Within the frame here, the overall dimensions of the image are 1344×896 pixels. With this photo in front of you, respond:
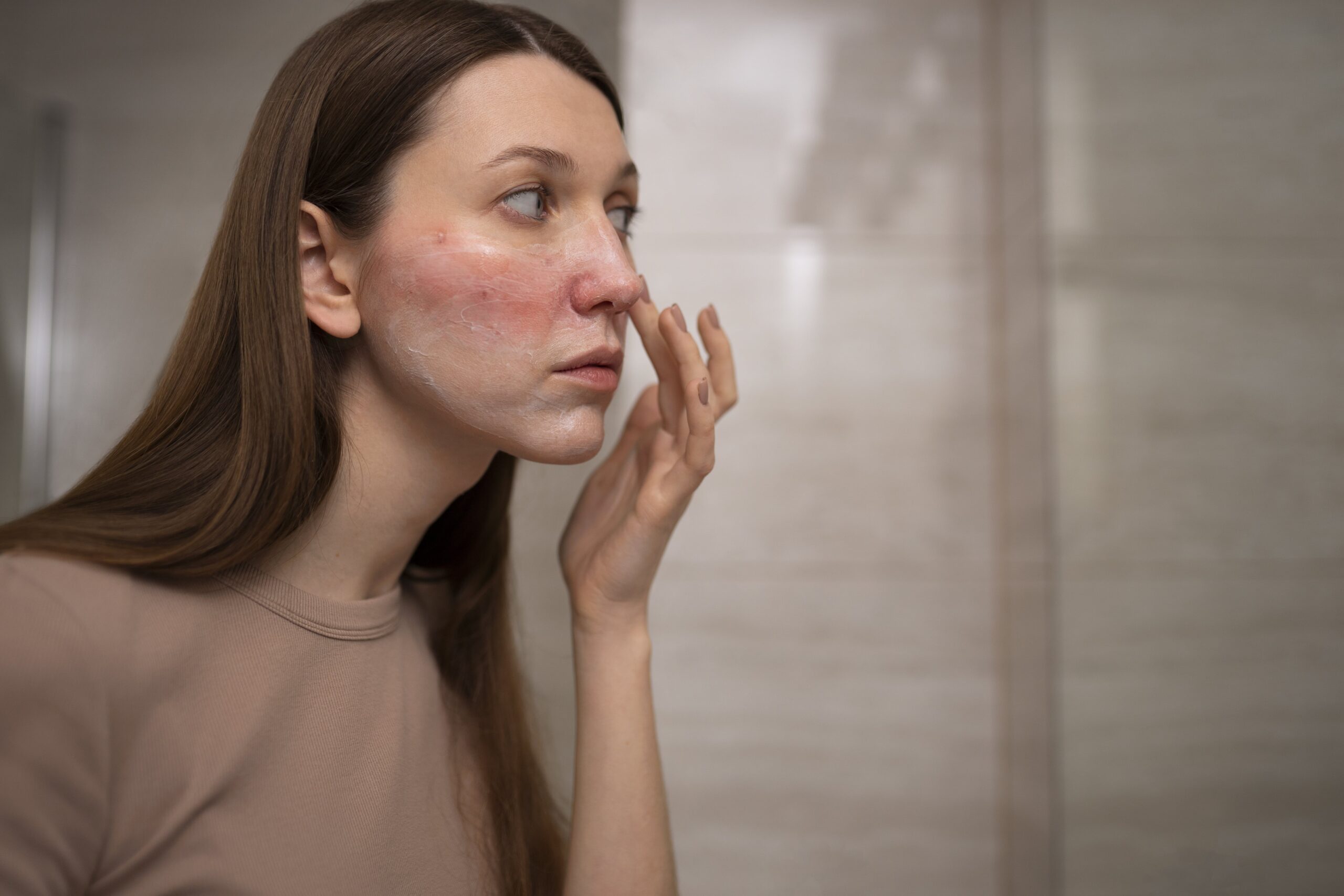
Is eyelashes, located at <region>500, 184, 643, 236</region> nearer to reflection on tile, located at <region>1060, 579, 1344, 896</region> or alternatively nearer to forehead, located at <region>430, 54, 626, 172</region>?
forehead, located at <region>430, 54, 626, 172</region>

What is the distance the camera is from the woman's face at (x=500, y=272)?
57 cm

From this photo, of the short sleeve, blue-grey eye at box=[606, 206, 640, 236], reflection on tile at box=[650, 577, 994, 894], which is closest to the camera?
the short sleeve

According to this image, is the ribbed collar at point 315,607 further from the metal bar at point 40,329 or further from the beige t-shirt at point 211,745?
the metal bar at point 40,329

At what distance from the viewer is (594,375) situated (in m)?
0.60

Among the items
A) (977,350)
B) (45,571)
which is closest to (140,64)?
(45,571)

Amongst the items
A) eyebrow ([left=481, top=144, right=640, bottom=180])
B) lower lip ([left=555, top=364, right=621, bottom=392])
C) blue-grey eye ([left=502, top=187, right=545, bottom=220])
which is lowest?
lower lip ([left=555, top=364, right=621, bottom=392])

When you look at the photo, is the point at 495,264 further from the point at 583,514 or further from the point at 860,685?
the point at 860,685

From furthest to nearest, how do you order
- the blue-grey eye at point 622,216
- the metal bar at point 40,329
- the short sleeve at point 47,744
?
the metal bar at point 40,329 < the blue-grey eye at point 622,216 < the short sleeve at point 47,744

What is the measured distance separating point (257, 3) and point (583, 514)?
2.73 feet

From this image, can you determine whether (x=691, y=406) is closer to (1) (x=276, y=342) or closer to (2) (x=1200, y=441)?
(1) (x=276, y=342)

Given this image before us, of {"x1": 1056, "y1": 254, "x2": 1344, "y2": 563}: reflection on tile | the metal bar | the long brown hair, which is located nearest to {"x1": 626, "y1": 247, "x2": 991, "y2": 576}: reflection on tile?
{"x1": 1056, "y1": 254, "x2": 1344, "y2": 563}: reflection on tile

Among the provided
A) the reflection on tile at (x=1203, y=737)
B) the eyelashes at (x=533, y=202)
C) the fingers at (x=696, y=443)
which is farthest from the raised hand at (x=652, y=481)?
the reflection on tile at (x=1203, y=737)

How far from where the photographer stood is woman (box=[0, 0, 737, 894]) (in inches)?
19.0

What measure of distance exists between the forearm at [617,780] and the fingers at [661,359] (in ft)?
0.60
